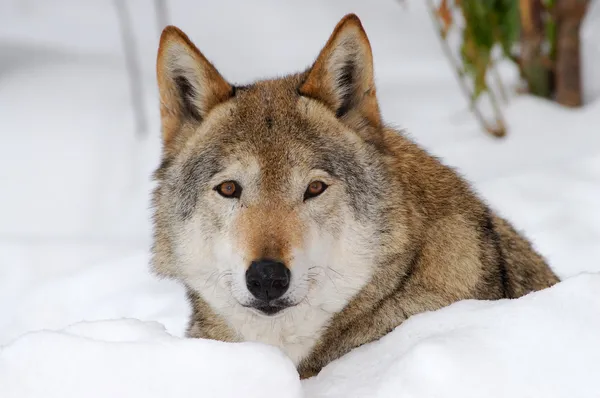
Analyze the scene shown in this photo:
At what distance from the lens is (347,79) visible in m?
3.52

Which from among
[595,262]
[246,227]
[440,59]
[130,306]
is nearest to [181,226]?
[246,227]

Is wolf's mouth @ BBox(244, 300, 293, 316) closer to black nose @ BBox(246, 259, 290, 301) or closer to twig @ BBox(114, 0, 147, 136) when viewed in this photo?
black nose @ BBox(246, 259, 290, 301)

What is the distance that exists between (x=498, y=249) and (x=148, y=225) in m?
4.93

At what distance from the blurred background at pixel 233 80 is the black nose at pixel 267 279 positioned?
180cm

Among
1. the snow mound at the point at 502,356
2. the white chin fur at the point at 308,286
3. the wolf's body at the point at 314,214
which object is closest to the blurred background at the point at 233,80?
the wolf's body at the point at 314,214

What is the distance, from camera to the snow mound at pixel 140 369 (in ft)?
8.07

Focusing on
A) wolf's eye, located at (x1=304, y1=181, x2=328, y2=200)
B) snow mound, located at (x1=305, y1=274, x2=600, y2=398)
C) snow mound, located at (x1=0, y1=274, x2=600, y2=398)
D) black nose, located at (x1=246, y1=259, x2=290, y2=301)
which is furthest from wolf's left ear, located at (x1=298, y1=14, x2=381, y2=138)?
snow mound, located at (x1=0, y1=274, x2=600, y2=398)

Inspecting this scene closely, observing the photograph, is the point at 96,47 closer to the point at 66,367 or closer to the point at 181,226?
the point at 181,226

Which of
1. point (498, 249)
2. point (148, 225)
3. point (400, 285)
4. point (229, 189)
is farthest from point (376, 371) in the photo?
point (148, 225)

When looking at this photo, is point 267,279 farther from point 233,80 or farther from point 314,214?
point 233,80

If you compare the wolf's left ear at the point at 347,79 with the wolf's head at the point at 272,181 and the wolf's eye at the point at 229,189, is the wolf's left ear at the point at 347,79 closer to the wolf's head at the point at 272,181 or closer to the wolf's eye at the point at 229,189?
the wolf's head at the point at 272,181

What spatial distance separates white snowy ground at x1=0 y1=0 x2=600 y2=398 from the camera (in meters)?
2.50

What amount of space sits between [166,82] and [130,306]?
2.54 metres

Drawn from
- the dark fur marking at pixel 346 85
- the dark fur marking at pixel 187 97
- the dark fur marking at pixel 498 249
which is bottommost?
the dark fur marking at pixel 498 249
